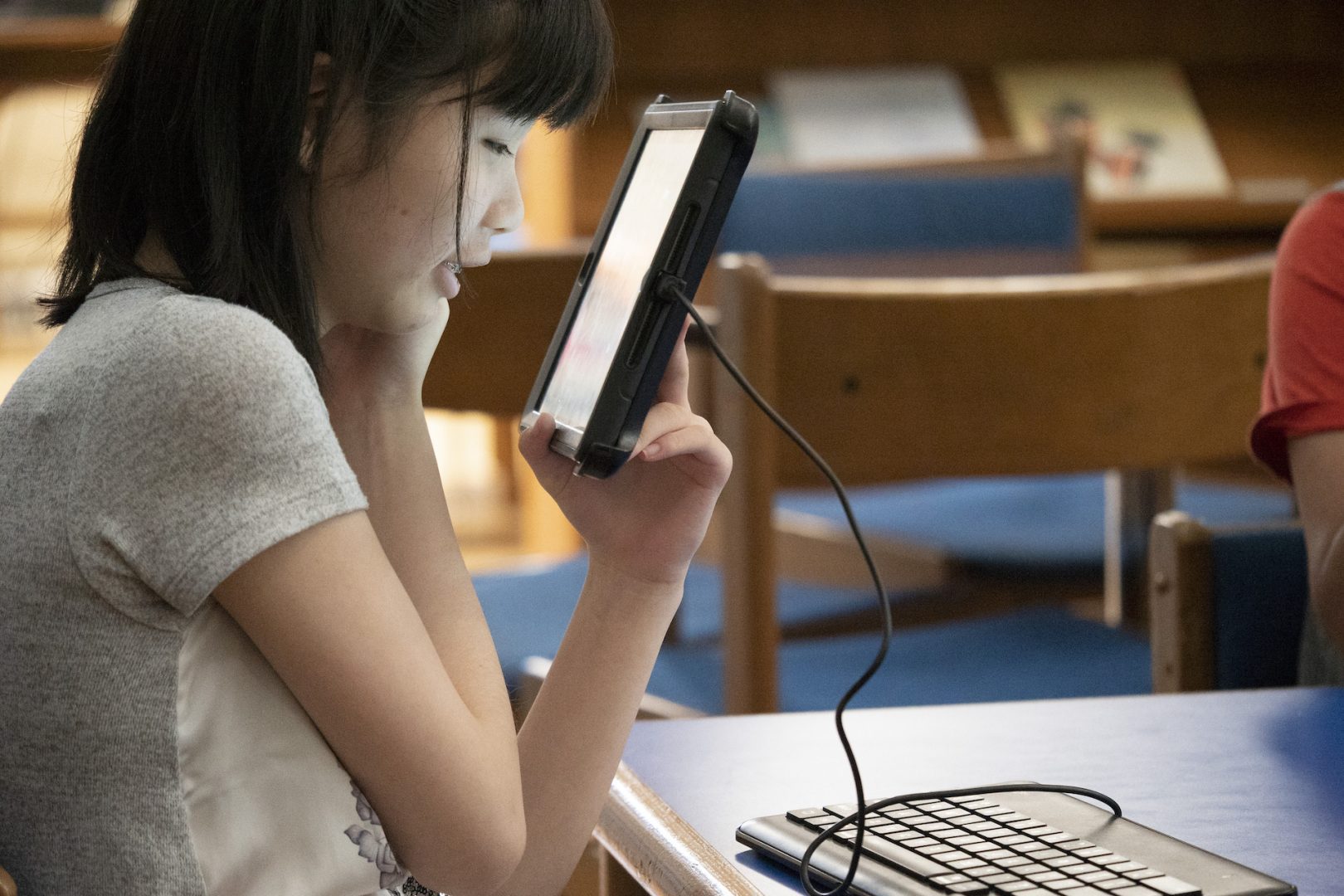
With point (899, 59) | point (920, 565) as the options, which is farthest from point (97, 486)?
point (899, 59)

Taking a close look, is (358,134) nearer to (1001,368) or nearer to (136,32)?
(136,32)

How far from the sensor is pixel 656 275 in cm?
66

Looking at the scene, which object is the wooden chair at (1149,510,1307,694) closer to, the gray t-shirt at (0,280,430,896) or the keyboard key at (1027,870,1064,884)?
the keyboard key at (1027,870,1064,884)

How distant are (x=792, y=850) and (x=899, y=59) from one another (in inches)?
114

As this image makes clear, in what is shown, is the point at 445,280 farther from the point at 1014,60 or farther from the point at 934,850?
the point at 1014,60

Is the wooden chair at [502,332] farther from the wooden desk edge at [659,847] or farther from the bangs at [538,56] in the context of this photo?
the wooden desk edge at [659,847]

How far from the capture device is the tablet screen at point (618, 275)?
2.29ft

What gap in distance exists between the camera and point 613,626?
786 mm

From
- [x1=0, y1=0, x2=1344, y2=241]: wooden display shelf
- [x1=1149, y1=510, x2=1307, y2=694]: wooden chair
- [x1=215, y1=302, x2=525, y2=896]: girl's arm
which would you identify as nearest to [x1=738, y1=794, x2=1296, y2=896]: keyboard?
[x1=215, y1=302, x2=525, y2=896]: girl's arm

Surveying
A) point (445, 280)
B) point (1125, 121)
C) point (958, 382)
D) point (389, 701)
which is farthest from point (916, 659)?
point (1125, 121)

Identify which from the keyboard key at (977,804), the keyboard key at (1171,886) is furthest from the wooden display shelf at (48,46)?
the keyboard key at (1171,886)

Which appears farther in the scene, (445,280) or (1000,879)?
(445,280)

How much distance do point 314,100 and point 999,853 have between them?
45cm

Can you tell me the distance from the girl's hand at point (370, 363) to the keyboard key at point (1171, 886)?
1.71ft
